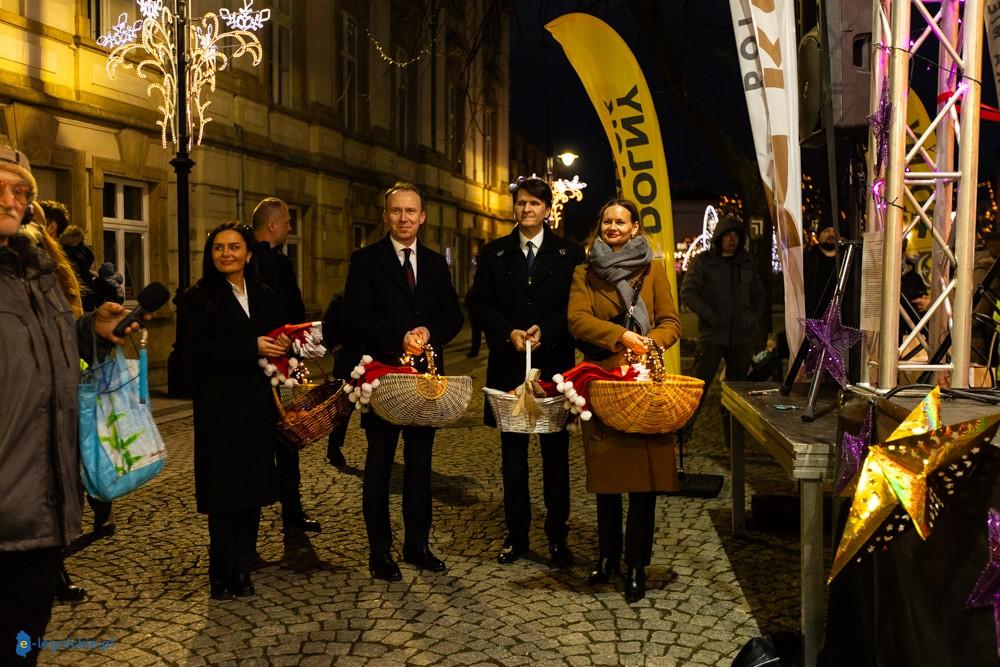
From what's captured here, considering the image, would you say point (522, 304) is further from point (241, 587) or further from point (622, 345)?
point (241, 587)

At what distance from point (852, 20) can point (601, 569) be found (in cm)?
280

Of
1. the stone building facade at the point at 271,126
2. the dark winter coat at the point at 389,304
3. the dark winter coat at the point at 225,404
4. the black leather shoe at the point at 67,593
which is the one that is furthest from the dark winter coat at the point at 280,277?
the stone building facade at the point at 271,126

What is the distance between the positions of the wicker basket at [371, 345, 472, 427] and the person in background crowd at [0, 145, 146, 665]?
1570mm

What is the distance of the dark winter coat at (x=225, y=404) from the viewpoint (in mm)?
4047

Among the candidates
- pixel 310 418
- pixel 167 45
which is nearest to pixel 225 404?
pixel 310 418

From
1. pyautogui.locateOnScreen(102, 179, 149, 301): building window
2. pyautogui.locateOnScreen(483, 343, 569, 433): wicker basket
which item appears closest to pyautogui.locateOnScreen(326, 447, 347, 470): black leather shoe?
pyautogui.locateOnScreen(483, 343, 569, 433): wicker basket

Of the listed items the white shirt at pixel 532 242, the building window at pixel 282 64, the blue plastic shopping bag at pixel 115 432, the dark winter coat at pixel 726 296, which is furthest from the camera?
the building window at pixel 282 64

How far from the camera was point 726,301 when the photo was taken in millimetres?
Answer: 7539

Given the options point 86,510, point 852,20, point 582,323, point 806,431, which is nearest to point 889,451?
point 806,431

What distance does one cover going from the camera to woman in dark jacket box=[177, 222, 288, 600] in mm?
4055

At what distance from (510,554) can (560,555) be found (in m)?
0.27

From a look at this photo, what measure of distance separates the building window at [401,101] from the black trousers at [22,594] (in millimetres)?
22180

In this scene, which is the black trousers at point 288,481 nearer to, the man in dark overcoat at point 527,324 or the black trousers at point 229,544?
the black trousers at point 229,544

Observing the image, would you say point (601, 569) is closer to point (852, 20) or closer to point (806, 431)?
point (806, 431)
